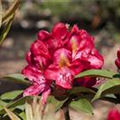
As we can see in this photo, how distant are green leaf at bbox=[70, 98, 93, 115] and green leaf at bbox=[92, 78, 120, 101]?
0.10 ft

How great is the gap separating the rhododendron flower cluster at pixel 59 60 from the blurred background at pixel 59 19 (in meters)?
5.74

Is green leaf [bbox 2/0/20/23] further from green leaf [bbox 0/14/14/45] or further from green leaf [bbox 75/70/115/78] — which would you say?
green leaf [bbox 75/70/115/78]

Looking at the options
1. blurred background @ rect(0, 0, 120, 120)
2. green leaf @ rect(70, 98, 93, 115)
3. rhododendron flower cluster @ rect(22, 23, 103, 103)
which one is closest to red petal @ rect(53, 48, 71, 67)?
rhododendron flower cluster @ rect(22, 23, 103, 103)

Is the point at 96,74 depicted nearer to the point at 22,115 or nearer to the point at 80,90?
the point at 80,90

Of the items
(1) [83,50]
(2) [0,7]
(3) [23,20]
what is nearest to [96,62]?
(1) [83,50]

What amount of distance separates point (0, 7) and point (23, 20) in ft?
31.5

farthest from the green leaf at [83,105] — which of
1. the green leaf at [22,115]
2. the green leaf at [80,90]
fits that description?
the green leaf at [22,115]

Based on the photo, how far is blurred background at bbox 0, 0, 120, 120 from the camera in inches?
342

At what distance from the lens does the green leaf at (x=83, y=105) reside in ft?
4.23

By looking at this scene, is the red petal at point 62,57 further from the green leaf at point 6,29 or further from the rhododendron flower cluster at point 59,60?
the green leaf at point 6,29

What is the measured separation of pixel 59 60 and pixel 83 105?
0.14m

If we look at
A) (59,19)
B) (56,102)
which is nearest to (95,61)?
(56,102)

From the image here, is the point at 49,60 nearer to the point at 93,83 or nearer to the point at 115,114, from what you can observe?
the point at 93,83

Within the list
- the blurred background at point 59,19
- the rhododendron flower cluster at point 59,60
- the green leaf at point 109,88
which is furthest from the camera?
the blurred background at point 59,19
